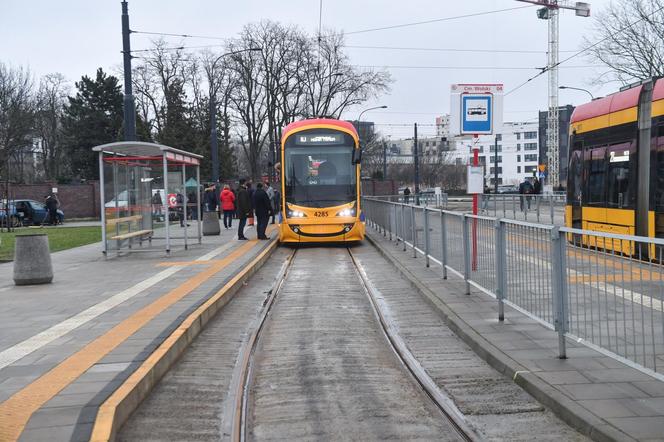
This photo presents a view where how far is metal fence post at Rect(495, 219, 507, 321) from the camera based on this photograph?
7748 mm

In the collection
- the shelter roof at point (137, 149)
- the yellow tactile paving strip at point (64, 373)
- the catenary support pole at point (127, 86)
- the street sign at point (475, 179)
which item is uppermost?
the catenary support pole at point (127, 86)

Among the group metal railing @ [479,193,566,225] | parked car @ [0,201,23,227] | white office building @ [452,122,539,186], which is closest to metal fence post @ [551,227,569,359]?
metal railing @ [479,193,566,225]

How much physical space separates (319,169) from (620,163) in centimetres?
795

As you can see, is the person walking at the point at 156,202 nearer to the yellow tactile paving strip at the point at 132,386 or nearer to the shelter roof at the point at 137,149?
the shelter roof at the point at 137,149

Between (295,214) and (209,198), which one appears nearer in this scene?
(295,214)

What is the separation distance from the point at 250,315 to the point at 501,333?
366cm

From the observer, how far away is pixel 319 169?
1933 centimetres

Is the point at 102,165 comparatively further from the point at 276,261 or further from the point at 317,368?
the point at 317,368

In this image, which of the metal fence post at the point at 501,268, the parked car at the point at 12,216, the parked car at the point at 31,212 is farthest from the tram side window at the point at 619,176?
the parked car at the point at 31,212

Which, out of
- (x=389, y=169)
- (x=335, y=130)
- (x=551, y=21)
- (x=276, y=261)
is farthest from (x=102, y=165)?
(x=389, y=169)

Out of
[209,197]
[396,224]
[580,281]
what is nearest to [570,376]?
[580,281]

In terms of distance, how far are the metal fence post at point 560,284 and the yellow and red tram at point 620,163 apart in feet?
25.8

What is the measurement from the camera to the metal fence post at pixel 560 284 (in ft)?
19.3

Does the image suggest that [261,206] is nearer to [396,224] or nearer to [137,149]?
[396,224]
